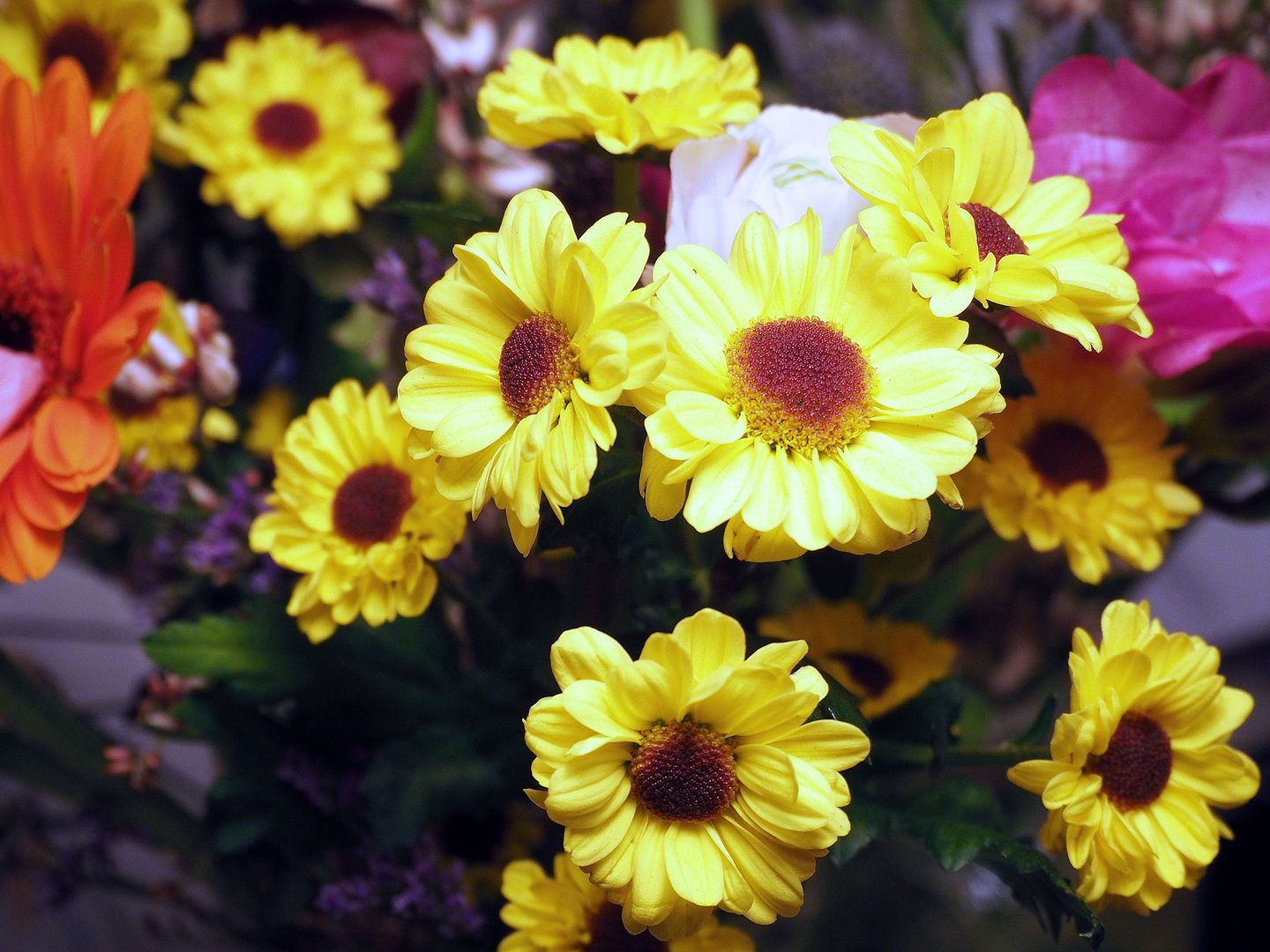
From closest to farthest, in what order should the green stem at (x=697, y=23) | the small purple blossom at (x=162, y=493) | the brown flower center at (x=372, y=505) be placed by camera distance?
the brown flower center at (x=372, y=505) < the small purple blossom at (x=162, y=493) < the green stem at (x=697, y=23)

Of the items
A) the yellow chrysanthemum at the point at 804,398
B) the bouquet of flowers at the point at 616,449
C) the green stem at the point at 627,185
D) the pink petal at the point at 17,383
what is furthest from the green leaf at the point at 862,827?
the pink petal at the point at 17,383

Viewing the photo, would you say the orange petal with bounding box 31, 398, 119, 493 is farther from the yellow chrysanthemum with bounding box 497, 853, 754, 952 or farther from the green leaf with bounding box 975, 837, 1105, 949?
the green leaf with bounding box 975, 837, 1105, 949

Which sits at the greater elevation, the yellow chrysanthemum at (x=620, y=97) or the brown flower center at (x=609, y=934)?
the yellow chrysanthemum at (x=620, y=97)

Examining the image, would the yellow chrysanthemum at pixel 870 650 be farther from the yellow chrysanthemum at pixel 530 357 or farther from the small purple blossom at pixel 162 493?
the small purple blossom at pixel 162 493

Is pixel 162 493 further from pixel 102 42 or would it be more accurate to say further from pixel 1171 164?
pixel 1171 164

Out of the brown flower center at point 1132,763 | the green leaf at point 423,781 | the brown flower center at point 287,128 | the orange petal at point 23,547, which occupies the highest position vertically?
the brown flower center at point 287,128

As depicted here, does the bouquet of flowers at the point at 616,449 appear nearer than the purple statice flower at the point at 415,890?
Yes

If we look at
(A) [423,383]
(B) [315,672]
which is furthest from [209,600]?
(A) [423,383]
